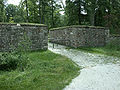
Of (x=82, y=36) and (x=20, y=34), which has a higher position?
(x=20, y=34)

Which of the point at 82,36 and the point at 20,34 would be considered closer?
the point at 20,34

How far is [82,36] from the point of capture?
34.8 ft

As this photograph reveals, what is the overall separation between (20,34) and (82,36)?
5297mm

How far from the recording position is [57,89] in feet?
10.8

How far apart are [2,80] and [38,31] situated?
5142 millimetres

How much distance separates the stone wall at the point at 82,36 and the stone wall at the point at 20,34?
281 centimetres

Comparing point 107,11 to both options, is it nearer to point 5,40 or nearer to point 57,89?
point 5,40

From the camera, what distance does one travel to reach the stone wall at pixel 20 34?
24.1 feet

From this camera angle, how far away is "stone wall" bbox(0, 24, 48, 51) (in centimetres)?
736

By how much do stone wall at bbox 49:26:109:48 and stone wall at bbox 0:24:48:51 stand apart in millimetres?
2809

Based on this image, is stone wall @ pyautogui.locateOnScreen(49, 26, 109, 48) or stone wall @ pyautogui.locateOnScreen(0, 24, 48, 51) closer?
stone wall @ pyautogui.locateOnScreen(0, 24, 48, 51)

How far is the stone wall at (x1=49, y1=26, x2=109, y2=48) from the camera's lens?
34.2 ft

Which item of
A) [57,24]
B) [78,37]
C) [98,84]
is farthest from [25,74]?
[57,24]

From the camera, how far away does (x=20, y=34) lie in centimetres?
783
